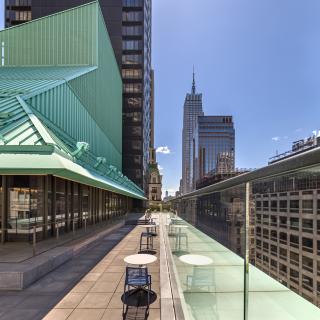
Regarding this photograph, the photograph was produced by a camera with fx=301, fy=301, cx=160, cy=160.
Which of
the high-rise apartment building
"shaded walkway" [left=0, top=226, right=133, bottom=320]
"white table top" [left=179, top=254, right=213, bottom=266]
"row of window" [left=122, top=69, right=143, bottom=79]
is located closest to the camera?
"white table top" [left=179, top=254, right=213, bottom=266]

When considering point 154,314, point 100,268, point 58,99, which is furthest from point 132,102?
point 154,314

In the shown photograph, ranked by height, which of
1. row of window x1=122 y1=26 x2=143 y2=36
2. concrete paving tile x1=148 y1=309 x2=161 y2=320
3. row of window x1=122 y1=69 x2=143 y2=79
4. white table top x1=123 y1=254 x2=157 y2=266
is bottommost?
concrete paving tile x1=148 y1=309 x2=161 y2=320

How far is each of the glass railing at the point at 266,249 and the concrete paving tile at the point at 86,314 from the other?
269 centimetres

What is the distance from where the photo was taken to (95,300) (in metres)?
7.14

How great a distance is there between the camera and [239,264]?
3.00 metres

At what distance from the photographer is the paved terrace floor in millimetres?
6289

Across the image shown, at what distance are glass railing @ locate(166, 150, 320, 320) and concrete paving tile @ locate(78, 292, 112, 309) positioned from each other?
3.19m

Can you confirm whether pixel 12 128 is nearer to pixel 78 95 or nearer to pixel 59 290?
pixel 59 290

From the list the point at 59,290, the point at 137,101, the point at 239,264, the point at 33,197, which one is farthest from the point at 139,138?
the point at 239,264

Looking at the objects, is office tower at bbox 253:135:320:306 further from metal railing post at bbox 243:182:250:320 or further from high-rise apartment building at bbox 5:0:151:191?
high-rise apartment building at bbox 5:0:151:191

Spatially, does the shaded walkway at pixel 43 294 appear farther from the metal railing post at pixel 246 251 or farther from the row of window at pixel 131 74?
the row of window at pixel 131 74

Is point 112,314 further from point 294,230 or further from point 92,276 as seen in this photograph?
point 294,230

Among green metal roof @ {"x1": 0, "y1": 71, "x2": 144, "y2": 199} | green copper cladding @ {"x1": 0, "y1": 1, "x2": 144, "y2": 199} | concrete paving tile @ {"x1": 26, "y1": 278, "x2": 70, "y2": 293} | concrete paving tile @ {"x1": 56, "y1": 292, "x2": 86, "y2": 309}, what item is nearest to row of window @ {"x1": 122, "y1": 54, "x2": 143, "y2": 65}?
green copper cladding @ {"x1": 0, "y1": 1, "x2": 144, "y2": 199}

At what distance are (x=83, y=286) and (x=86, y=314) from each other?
6.71 ft
